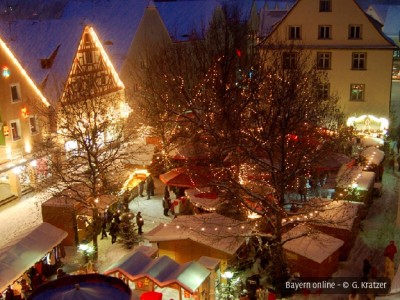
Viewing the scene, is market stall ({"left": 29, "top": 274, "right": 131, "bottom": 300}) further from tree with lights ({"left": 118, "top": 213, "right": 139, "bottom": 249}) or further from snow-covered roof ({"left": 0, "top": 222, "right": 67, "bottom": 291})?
tree with lights ({"left": 118, "top": 213, "right": 139, "bottom": 249})

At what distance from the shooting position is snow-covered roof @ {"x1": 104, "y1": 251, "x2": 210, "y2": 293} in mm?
14906

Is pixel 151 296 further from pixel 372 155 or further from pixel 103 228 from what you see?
pixel 372 155

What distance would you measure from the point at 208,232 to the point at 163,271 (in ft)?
9.45

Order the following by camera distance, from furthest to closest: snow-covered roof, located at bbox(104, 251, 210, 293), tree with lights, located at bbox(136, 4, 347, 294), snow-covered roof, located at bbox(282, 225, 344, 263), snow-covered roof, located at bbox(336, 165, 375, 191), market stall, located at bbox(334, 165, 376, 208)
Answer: snow-covered roof, located at bbox(336, 165, 375, 191) → market stall, located at bbox(334, 165, 376, 208) → tree with lights, located at bbox(136, 4, 347, 294) → snow-covered roof, located at bbox(282, 225, 344, 263) → snow-covered roof, located at bbox(104, 251, 210, 293)

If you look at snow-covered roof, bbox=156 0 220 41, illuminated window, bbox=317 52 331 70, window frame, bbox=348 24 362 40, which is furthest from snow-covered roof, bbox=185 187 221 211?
snow-covered roof, bbox=156 0 220 41

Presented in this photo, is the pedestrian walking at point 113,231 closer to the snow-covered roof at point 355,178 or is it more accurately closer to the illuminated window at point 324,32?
the snow-covered roof at point 355,178

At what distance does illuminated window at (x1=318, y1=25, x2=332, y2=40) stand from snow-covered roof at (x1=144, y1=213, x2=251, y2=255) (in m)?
18.0

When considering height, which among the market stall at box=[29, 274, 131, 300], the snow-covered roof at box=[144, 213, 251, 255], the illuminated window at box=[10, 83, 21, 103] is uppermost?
the illuminated window at box=[10, 83, 21, 103]

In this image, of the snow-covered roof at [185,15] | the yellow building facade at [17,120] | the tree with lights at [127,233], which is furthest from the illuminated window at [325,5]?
the tree with lights at [127,233]

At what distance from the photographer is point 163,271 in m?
15.4

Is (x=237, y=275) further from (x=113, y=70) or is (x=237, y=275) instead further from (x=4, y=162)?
(x=113, y=70)

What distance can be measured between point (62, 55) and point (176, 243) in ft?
54.8

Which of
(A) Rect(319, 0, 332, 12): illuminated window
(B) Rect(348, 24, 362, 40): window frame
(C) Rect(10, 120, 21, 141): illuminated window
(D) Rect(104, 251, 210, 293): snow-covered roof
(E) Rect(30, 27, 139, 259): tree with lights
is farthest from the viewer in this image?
(B) Rect(348, 24, 362, 40): window frame

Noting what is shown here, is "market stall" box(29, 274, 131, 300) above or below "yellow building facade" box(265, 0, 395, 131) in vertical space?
below
